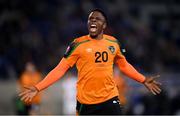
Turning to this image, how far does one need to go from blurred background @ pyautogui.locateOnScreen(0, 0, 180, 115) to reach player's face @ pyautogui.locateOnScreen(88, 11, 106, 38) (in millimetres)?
7700

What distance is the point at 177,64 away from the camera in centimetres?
2005

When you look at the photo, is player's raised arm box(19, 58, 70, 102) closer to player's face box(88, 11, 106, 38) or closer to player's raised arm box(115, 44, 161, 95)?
player's face box(88, 11, 106, 38)

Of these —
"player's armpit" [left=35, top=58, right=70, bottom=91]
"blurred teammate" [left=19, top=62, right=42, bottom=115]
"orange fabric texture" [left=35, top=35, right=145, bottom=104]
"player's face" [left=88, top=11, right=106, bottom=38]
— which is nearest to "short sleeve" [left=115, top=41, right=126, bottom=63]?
"orange fabric texture" [left=35, top=35, right=145, bottom=104]

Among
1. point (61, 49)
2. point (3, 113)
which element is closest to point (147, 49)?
point (61, 49)

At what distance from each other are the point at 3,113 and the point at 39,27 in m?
3.85

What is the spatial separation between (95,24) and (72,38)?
36.5 feet

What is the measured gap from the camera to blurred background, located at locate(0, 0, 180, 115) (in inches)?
655

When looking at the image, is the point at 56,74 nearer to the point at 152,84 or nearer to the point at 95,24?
the point at 95,24

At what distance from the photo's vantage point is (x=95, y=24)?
768 centimetres

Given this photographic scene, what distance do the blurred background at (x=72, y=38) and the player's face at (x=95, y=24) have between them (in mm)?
7700

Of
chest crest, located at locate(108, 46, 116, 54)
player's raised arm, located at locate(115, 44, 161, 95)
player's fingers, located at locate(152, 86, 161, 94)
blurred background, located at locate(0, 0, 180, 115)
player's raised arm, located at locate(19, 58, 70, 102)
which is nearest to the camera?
player's raised arm, located at locate(19, 58, 70, 102)

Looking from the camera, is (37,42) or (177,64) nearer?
(37,42)

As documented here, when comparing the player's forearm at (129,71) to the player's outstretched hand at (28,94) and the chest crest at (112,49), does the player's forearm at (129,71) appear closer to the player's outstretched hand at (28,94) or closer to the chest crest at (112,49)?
the chest crest at (112,49)

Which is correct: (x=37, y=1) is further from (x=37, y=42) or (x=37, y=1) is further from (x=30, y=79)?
(x=30, y=79)
